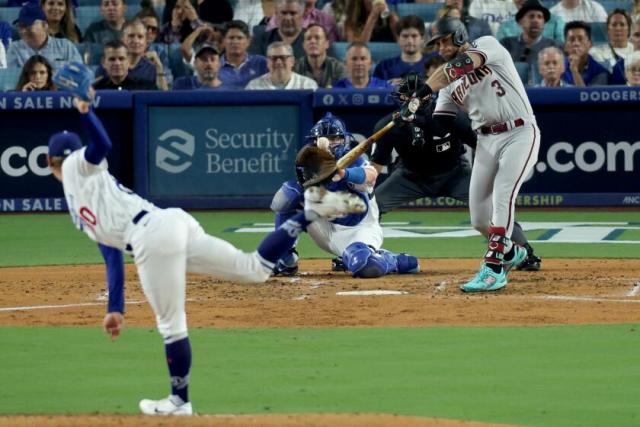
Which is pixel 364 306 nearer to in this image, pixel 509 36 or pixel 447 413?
pixel 447 413

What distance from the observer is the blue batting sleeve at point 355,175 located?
33.1 feet

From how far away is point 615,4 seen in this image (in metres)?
17.4

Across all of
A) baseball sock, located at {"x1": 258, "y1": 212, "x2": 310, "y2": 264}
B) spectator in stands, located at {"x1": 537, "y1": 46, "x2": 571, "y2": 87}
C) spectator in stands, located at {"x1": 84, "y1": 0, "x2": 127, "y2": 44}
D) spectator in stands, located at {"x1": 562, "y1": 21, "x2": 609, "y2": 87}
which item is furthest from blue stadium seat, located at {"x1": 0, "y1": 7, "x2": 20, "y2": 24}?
baseball sock, located at {"x1": 258, "y1": 212, "x2": 310, "y2": 264}

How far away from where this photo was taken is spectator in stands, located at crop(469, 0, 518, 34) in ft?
55.1

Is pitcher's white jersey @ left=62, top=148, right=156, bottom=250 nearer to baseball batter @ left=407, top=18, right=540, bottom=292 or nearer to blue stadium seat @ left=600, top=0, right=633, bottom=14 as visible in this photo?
baseball batter @ left=407, top=18, right=540, bottom=292

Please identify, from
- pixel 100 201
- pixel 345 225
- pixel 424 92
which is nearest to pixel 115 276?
pixel 100 201

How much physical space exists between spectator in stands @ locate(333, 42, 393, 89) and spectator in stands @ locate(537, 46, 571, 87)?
5.55 ft

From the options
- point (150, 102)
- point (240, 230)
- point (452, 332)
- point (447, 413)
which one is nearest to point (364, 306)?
point (452, 332)

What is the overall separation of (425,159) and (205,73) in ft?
14.7

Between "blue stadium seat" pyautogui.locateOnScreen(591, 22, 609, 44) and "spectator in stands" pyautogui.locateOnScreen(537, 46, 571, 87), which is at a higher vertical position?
"blue stadium seat" pyautogui.locateOnScreen(591, 22, 609, 44)

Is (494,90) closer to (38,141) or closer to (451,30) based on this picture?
(451,30)

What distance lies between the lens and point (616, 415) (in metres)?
6.05

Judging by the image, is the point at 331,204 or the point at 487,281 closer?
the point at 331,204

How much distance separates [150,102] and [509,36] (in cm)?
427
